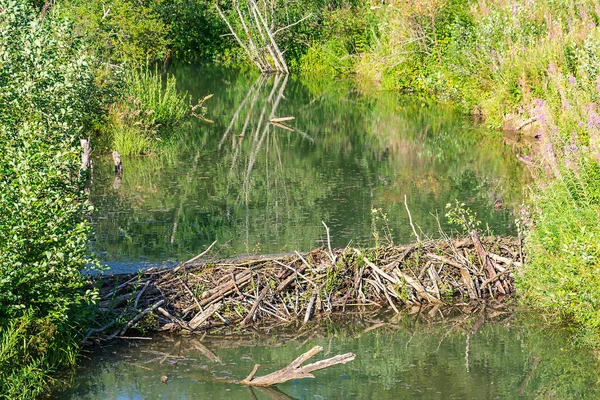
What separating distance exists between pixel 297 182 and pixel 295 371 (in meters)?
7.61

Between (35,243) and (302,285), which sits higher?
(35,243)

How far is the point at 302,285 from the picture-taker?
9258 mm

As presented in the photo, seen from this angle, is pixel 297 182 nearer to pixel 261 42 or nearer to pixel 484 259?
pixel 484 259

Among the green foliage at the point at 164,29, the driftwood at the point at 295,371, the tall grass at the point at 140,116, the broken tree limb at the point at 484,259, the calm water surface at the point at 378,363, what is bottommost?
the calm water surface at the point at 378,363

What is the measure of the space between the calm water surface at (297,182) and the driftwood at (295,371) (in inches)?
89.9

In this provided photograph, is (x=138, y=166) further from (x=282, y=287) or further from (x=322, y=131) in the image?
(x=282, y=287)

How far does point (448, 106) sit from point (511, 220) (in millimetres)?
10803

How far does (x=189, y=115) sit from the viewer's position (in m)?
21.8

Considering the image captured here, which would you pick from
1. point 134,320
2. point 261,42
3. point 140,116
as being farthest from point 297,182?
point 261,42

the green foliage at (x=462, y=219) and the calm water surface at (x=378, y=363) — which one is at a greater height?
the green foliage at (x=462, y=219)

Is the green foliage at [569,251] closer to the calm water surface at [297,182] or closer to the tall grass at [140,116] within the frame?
the calm water surface at [297,182]

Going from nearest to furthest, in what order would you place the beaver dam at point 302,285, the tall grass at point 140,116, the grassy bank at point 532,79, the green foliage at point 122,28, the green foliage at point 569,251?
the green foliage at point 569,251, the grassy bank at point 532,79, the beaver dam at point 302,285, the tall grass at point 140,116, the green foliage at point 122,28

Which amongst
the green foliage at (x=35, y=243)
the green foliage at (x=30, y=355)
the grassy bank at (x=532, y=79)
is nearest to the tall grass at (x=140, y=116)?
the grassy bank at (x=532, y=79)

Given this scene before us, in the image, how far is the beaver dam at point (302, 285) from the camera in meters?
8.81
